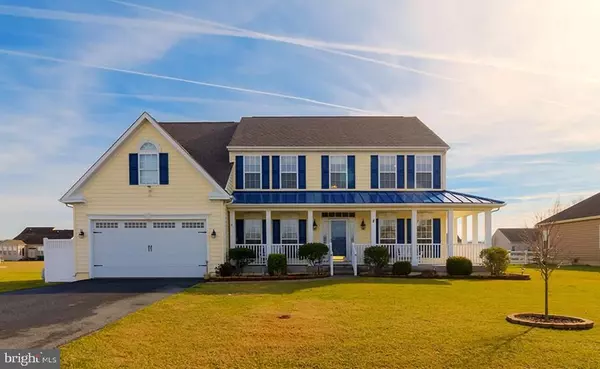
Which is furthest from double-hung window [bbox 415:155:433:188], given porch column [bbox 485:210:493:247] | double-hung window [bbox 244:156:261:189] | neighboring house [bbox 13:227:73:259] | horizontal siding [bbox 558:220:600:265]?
neighboring house [bbox 13:227:73:259]

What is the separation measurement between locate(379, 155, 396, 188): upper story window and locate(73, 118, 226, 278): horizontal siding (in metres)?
8.60

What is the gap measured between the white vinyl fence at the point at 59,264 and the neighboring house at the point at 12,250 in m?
64.5

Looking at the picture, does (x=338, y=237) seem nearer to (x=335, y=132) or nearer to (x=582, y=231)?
(x=335, y=132)

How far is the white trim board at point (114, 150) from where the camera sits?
64.3ft

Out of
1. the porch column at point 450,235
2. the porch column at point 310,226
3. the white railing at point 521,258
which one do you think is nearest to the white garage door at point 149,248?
the porch column at point 310,226

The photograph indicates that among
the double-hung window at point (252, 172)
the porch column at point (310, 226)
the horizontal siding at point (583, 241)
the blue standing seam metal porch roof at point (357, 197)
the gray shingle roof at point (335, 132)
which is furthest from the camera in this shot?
the horizontal siding at point (583, 241)

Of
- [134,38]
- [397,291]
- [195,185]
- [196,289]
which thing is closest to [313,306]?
[397,291]

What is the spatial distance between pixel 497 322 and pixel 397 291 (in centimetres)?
506

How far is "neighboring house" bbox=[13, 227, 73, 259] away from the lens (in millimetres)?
75688

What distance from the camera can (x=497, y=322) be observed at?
9438mm

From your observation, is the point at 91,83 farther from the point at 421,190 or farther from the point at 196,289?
the point at 421,190

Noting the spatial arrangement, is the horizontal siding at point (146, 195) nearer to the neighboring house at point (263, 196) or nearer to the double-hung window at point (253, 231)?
the neighboring house at point (263, 196)

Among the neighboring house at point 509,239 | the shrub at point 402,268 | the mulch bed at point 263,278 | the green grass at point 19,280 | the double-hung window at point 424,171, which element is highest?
the double-hung window at point 424,171

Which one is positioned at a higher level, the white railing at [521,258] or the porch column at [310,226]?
the porch column at [310,226]
